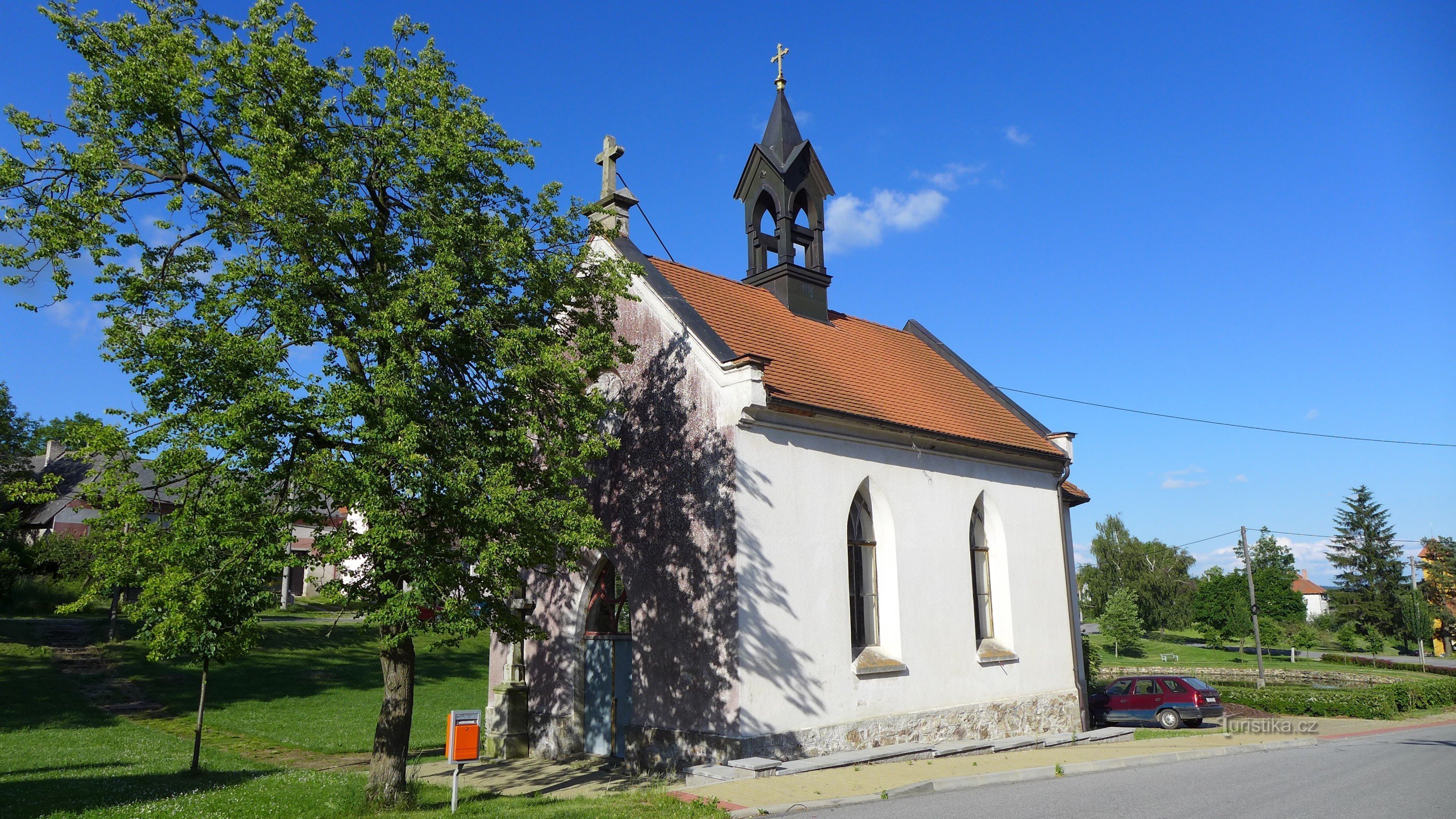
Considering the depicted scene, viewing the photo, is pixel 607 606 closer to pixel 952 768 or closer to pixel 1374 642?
pixel 952 768

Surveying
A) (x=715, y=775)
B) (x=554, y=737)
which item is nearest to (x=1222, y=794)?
(x=715, y=775)

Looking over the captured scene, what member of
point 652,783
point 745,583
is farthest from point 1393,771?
point 652,783

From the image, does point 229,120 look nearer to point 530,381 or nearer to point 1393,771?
point 530,381

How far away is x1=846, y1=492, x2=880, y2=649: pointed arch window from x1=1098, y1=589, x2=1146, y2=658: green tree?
49345 millimetres

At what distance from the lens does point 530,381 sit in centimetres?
1089

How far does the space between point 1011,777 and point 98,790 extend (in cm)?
1213

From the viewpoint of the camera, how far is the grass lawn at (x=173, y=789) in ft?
30.9

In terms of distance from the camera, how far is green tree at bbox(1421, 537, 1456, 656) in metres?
63.8

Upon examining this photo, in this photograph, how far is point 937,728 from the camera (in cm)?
1459

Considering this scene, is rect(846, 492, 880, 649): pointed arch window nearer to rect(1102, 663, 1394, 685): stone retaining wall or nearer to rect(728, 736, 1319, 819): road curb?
rect(728, 736, 1319, 819): road curb

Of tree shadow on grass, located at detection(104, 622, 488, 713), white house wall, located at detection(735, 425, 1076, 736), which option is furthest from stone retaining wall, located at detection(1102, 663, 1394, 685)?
tree shadow on grass, located at detection(104, 622, 488, 713)

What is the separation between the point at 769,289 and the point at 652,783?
412 inches

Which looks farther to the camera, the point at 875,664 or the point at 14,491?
the point at 875,664

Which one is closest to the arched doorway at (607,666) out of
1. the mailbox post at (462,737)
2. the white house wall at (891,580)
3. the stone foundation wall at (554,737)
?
the stone foundation wall at (554,737)
